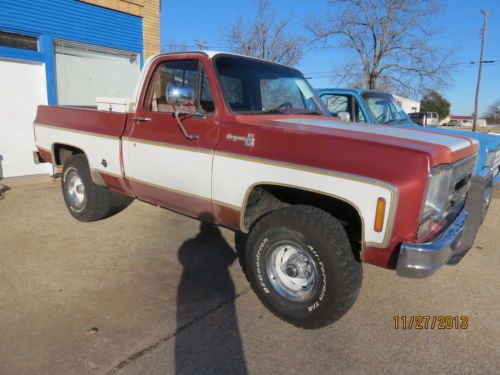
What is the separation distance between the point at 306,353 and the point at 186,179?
69.1 inches

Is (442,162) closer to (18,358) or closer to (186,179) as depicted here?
(186,179)

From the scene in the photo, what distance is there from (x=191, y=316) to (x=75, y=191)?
121 inches

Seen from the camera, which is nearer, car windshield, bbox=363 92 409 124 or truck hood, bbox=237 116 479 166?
truck hood, bbox=237 116 479 166

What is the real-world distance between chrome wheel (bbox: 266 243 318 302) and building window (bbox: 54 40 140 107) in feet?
21.8

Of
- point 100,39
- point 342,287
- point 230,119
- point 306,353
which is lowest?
point 306,353

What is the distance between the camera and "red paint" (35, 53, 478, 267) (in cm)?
240

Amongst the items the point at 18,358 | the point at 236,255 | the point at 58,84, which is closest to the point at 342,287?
the point at 236,255

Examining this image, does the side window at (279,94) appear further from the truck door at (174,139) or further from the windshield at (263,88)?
the truck door at (174,139)

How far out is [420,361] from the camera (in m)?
2.68

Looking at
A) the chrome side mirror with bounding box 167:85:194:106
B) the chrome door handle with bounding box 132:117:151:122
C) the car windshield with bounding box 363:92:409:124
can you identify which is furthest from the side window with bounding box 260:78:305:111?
the car windshield with bounding box 363:92:409:124

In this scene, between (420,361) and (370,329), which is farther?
(370,329)

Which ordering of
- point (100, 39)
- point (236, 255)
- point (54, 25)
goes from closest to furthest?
point (236, 255) → point (54, 25) → point (100, 39)
